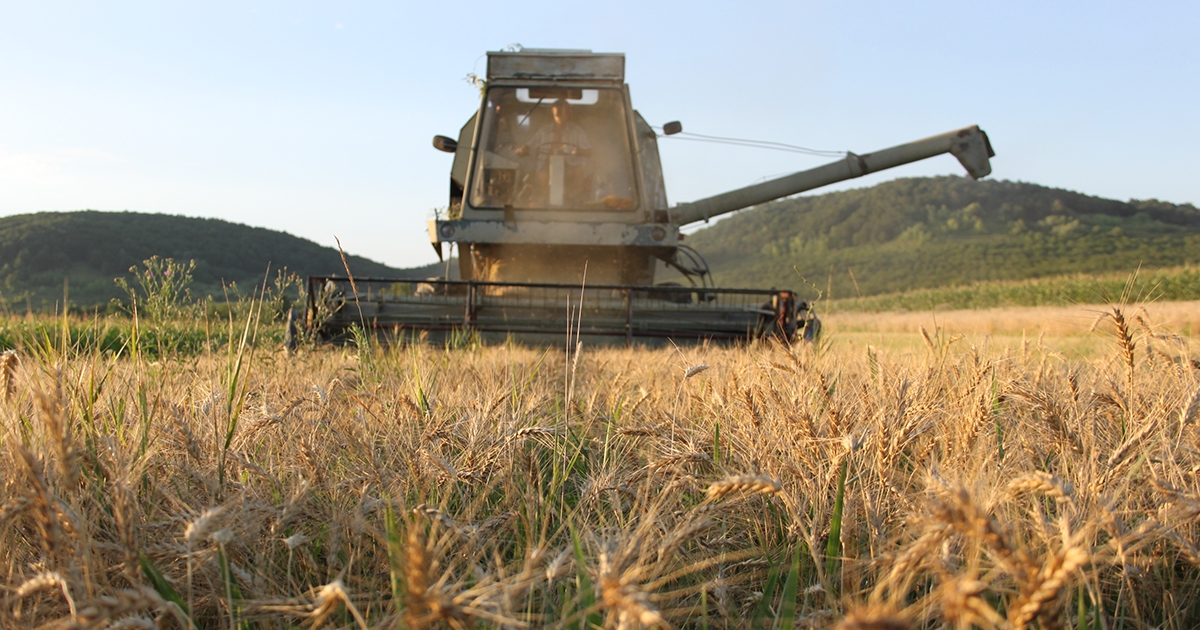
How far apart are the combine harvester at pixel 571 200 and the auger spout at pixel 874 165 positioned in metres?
0.01

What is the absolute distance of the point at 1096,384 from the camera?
2.59 meters

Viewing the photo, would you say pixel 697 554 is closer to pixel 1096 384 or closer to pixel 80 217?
pixel 1096 384

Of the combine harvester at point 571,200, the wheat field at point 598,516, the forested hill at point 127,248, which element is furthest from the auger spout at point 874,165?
the forested hill at point 127,248

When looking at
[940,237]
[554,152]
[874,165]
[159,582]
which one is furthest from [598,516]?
[940,237]

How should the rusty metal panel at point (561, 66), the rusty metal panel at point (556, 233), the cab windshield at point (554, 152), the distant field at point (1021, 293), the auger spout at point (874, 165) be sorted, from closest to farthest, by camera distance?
the rusty metal panel at point (556, 233), the cab windshield at point (554, 152), the rusty metal panel at point (561, 66), the auger spout at point (874, 165), the distant field at point (1021, 293)

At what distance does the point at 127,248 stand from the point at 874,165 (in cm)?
5208

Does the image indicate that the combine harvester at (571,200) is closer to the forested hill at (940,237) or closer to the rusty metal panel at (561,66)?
the rusty metal panel at (561,66)

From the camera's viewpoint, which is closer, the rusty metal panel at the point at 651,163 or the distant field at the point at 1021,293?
the rusty metal panel at the point at 651,163

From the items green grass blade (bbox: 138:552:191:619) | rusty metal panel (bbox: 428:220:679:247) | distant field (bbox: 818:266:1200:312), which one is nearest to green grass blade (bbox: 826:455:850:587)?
green grass blade (bbox: 138:552:191:619)

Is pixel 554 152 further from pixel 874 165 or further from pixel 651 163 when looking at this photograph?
pixel 874 165

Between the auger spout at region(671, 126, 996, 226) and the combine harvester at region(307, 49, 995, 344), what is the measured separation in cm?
1

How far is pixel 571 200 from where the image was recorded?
7398 mm

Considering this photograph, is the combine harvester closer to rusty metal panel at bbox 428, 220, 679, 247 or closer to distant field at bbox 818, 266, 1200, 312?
rusty metal panel at bbox 428, 220, 679, 247

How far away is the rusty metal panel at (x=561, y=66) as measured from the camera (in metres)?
7.56
